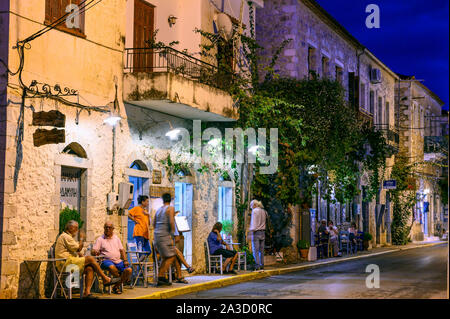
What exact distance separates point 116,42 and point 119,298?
18.7ft

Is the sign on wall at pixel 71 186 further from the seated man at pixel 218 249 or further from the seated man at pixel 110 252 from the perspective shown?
the seated man at pixel 218 249

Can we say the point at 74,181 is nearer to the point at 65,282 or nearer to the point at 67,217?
the point at 67,217

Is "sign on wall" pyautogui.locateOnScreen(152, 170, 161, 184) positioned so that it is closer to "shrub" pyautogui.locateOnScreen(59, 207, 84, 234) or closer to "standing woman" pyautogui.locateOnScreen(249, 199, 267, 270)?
"shrub" pyautogui.locateOnScreen(59, 207, 84, 234)

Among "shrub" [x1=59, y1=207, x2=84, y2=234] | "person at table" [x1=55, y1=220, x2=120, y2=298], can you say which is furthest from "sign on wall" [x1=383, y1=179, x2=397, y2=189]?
"person at table" [x1=55, y1=220, x2=120, y2=298]

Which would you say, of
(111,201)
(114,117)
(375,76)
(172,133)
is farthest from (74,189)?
(375,76)

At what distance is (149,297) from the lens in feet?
41.5

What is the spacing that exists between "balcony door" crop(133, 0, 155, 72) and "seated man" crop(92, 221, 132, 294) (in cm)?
432

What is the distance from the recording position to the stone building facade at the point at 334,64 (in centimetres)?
2480

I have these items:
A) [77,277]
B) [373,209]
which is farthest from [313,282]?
[373,209]

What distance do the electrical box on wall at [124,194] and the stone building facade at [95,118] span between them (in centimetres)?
16

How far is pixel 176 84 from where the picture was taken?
1539 cm

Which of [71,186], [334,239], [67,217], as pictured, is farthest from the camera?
[334,239]

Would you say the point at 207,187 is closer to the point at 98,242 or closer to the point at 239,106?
the point at 239,106

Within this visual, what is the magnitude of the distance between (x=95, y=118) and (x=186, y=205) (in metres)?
4.65
